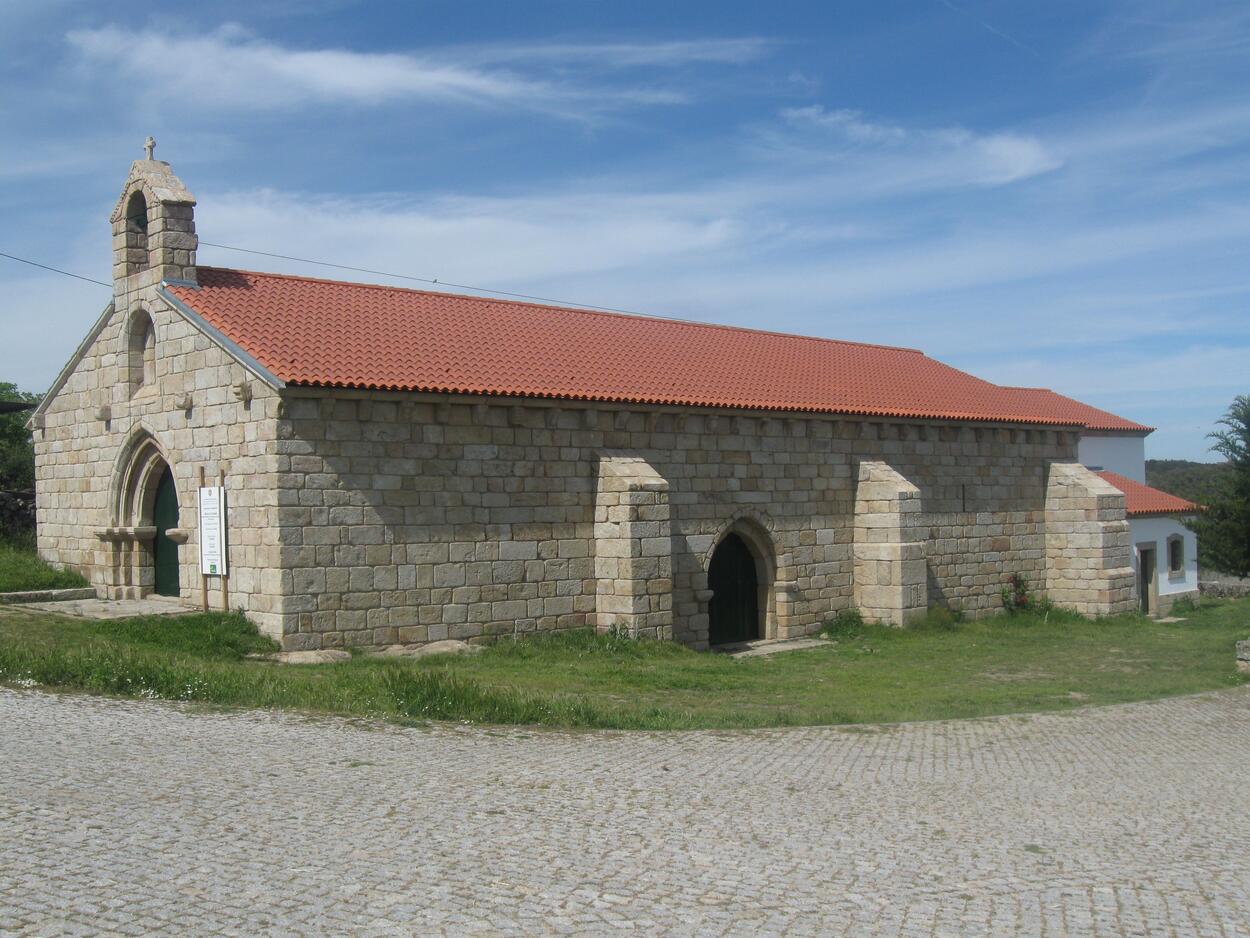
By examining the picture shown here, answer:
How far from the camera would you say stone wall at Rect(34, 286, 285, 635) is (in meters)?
14.8

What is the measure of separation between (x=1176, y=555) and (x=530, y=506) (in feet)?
78.7

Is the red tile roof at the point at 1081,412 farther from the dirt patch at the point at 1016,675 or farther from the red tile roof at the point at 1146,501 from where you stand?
the dirt patch at the point at 1016,675

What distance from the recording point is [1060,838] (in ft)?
22.6

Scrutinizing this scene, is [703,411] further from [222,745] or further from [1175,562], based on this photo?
[1175,562]

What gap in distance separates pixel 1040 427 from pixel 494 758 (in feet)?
61.4

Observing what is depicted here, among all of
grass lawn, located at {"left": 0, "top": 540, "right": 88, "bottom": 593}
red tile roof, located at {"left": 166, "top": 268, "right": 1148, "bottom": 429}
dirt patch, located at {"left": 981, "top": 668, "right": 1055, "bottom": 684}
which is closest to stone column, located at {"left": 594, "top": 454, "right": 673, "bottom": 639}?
red tile roof, located at {"left": 166, "top": 268, "right": 1148, "bottom": 429}

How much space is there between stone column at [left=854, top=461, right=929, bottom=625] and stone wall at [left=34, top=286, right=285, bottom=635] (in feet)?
34.6

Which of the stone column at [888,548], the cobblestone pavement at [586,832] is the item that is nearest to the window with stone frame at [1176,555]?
the stone column at [888,548]

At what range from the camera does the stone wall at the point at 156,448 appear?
14.8 metres

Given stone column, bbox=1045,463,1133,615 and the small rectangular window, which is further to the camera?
the small rectangular window

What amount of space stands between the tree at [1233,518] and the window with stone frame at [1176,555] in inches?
45.1

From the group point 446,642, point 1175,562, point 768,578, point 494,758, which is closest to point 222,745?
Answer: point 494,758

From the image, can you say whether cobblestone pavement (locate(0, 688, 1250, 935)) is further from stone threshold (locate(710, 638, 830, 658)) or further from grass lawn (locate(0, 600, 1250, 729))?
stone threshold (locate(710, 638, 830, 658))

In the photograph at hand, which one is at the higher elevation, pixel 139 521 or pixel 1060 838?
pixel 139 521
